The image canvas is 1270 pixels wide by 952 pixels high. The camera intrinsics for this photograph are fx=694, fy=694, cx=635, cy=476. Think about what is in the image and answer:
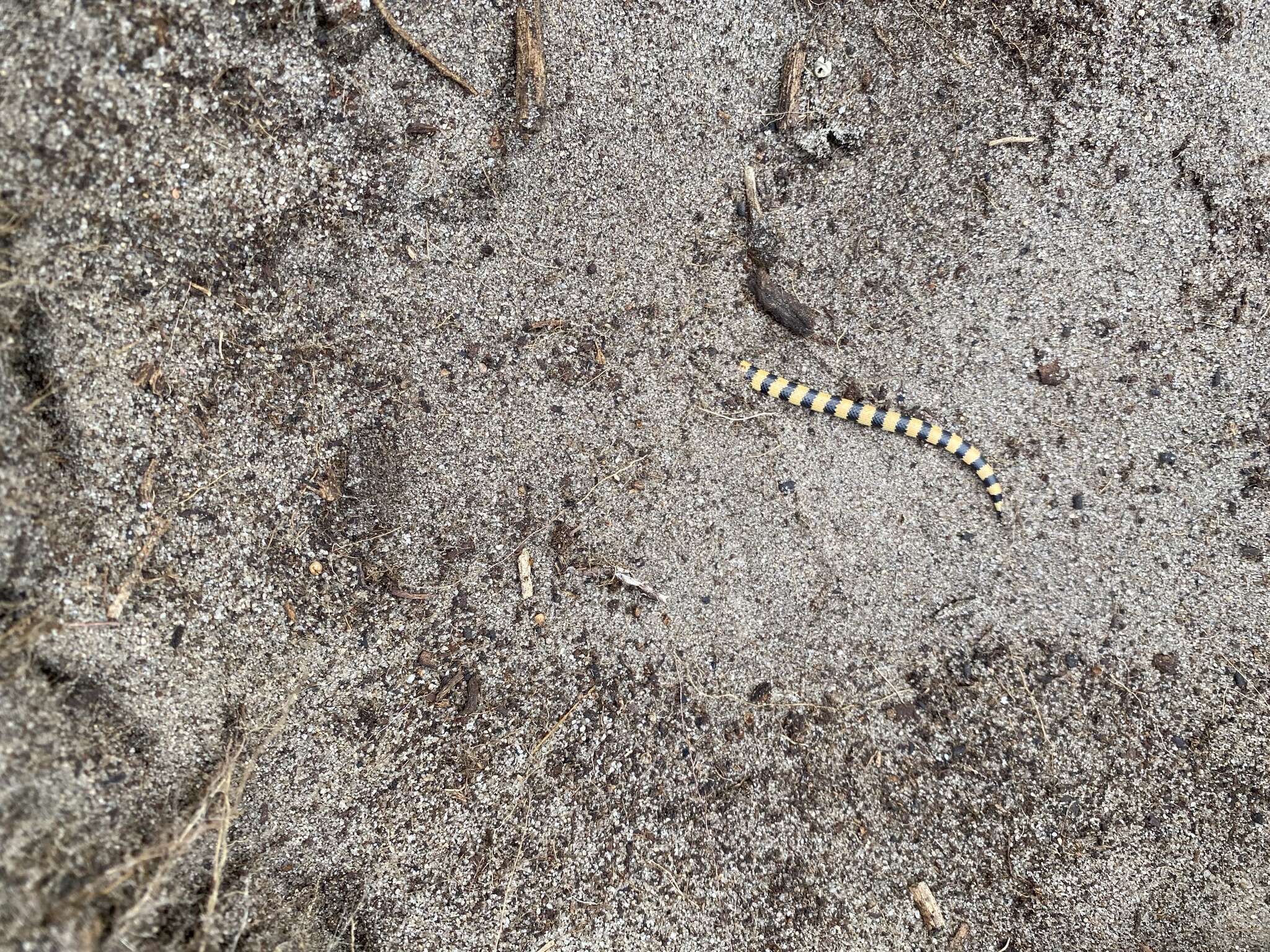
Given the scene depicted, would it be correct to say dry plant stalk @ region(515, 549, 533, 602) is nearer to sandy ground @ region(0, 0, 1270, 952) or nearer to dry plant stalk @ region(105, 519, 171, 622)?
sandy ground @ region(0, 0, 1270, 952)

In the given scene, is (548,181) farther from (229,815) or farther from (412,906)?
(412,906)

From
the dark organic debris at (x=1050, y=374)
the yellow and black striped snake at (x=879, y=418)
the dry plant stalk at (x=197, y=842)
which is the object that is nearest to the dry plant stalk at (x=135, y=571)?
the dry plant stalk at (x=197, y=842)

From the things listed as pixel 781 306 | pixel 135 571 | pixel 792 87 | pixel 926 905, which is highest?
pixel 792 87

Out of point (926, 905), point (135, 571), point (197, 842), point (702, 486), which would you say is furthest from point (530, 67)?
point (926, 905)

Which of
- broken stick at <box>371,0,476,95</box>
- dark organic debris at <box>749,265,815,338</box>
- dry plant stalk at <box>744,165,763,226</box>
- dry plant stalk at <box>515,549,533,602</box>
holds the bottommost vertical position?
dry plant stalk at <box>515,549,533,602</box>

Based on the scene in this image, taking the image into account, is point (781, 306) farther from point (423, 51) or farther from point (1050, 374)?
point (423, 51)

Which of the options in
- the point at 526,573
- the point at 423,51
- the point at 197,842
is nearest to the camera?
the point at 197,842

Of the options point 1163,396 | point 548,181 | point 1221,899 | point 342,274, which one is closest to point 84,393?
point 342,274

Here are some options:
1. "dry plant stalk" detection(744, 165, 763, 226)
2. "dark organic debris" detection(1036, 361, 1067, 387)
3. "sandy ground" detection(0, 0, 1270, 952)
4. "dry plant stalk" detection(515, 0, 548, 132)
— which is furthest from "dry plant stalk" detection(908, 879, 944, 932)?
"dry plant stalk" detection(515, 0, 548, 132)
